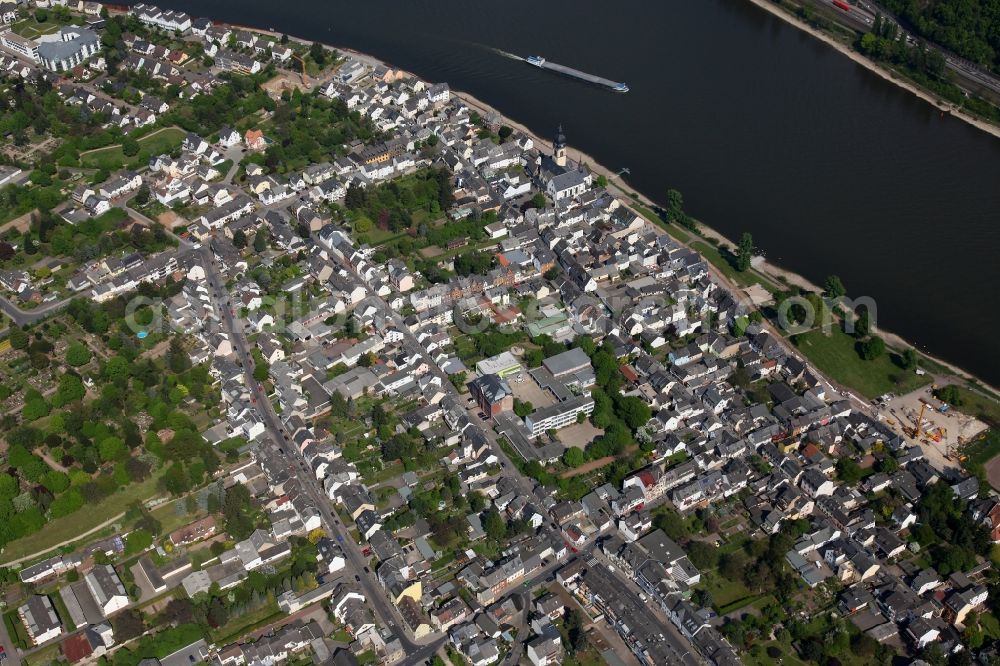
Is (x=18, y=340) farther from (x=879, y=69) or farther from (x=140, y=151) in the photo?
(x=879, y=69)

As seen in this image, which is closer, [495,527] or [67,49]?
[495,527]

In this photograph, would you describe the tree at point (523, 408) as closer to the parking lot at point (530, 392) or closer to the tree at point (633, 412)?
the parking lot at point (530, 392)

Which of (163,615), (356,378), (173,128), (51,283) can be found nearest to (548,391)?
(356,378)

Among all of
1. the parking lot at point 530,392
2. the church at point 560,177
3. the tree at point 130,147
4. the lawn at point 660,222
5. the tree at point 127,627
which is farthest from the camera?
the tree at point 130,147

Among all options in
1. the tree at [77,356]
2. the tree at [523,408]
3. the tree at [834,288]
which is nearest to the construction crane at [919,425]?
the tree at [834,288]

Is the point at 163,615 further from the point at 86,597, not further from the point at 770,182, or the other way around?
the point at 770,182

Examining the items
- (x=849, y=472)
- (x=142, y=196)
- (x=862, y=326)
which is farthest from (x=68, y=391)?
(x=862, y=326)

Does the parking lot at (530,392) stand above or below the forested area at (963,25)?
below
